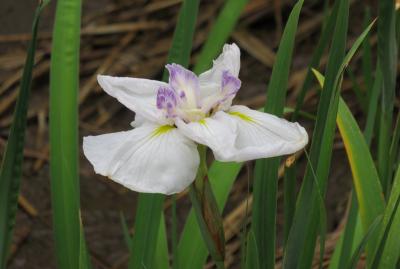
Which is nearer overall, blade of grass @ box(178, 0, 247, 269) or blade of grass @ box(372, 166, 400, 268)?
blade of grass @ box(372, 166, 400, 268)

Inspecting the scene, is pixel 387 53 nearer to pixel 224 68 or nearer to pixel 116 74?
pixel 224 68

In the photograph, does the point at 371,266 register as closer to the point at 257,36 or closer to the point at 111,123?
the point at 111,123

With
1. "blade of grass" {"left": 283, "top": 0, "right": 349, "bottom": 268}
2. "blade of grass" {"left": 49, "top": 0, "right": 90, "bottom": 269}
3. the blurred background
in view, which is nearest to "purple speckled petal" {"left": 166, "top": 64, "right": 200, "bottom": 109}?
"blade of grass" {"left": 283, "top": 0, "right": 349, "bottom": 268}

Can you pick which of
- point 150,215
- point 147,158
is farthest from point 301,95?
point 147,158

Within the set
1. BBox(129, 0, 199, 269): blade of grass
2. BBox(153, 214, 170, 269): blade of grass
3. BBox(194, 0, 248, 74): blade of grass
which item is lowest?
BBox(153, 214, 170, 269): blade of grass

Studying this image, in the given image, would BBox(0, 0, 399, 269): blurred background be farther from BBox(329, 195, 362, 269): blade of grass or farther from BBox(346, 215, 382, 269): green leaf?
BBox(346, 215, 382, 269): green leaf
